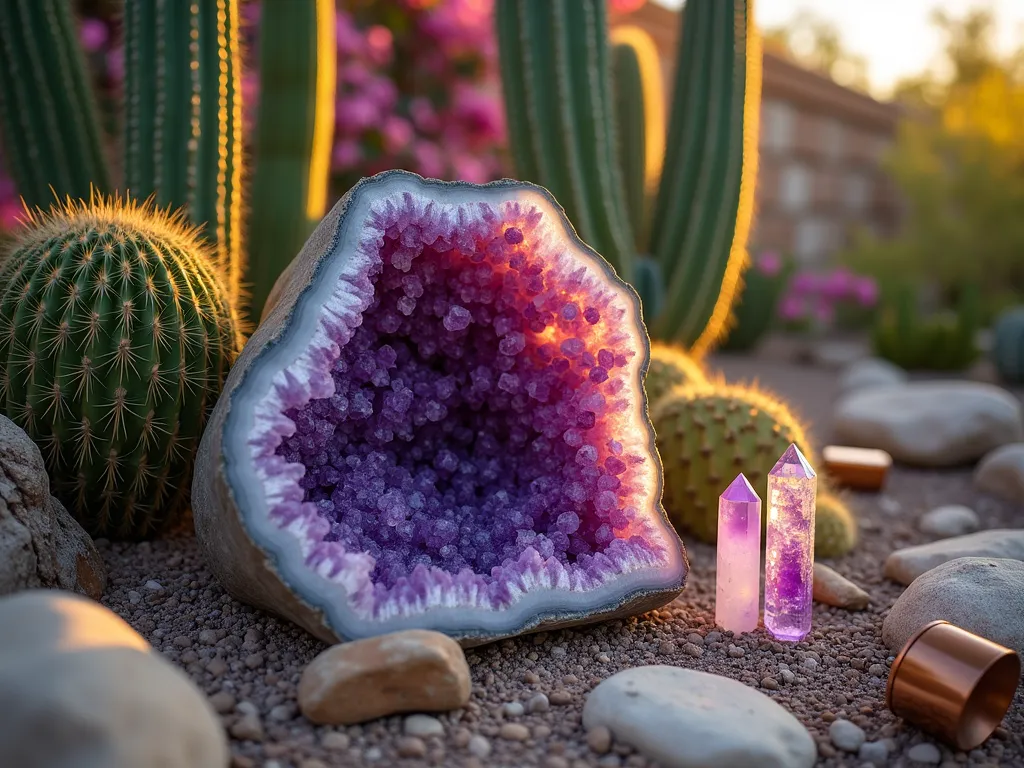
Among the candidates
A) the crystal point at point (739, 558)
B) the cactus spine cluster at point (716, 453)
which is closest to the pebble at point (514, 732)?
the crystal point at point (739, 558)

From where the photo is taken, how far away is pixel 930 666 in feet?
5.92

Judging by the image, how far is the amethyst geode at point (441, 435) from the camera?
6.11ft

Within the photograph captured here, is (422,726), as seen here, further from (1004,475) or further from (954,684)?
(1004,475)

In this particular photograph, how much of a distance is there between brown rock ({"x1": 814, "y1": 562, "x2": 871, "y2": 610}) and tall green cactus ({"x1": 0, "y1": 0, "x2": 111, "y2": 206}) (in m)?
2.97

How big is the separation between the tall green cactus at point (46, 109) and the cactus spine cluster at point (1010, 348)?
6.02m

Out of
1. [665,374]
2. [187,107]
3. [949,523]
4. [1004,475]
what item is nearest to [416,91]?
[187,107]

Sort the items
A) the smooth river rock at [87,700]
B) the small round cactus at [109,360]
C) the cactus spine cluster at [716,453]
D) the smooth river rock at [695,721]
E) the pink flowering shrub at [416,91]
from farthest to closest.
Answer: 1. the pink flowering shrub at [416,91]
2. the cactus spine cluster at [716,453]
3. the small round cactus at [109,360]
4. the smooth river rock at [695,721]
5. the smooth river rock at [87,700]

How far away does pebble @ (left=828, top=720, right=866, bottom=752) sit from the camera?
1779mm

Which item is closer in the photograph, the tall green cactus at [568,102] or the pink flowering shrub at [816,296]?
the tall green cactus at [568,102]

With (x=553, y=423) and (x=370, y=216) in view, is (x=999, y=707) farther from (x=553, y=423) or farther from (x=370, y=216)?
(x=370, y=216)

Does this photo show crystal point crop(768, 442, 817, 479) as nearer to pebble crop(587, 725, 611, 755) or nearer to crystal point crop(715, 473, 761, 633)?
crystal point crop(715, 473, 761, 633)

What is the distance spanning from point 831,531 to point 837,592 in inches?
19.0

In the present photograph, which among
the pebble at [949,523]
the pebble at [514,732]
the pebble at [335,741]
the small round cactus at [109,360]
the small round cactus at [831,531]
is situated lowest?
the pebble at [949,523]

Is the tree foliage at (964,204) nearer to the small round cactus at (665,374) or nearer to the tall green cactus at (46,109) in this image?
the small round cactus at (665,374)
